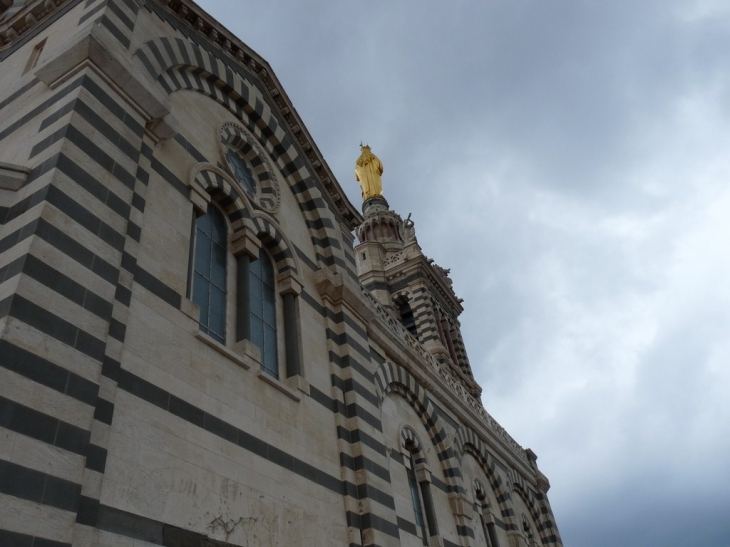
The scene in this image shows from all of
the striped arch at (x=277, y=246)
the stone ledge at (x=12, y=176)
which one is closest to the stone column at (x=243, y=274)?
the striped arch at (x=277, y=246)

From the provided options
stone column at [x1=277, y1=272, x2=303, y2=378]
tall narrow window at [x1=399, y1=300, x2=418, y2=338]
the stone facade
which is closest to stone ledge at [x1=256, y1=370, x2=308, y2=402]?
the stone facade

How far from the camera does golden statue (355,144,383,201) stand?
4522cm

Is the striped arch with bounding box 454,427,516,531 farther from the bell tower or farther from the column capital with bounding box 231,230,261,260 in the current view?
the column capital with bounding box 231,230,261,260

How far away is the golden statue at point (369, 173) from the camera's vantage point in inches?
1780

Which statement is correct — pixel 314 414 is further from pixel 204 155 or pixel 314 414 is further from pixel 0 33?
pixel 0 33

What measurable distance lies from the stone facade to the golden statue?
30.4 metres

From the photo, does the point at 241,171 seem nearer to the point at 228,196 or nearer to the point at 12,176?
the point at 228,196

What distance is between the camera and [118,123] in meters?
7.64

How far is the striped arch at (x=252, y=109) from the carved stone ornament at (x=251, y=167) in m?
0.53

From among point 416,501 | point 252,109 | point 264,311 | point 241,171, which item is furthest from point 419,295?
point 264,311

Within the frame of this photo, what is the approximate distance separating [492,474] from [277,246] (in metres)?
10.7

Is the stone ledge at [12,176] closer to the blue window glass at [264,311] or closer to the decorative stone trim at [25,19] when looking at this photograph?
the blue window glass at [264,311]

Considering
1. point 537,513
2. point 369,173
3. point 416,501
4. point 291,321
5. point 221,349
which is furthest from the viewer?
point 369,173

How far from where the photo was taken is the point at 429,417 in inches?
596
